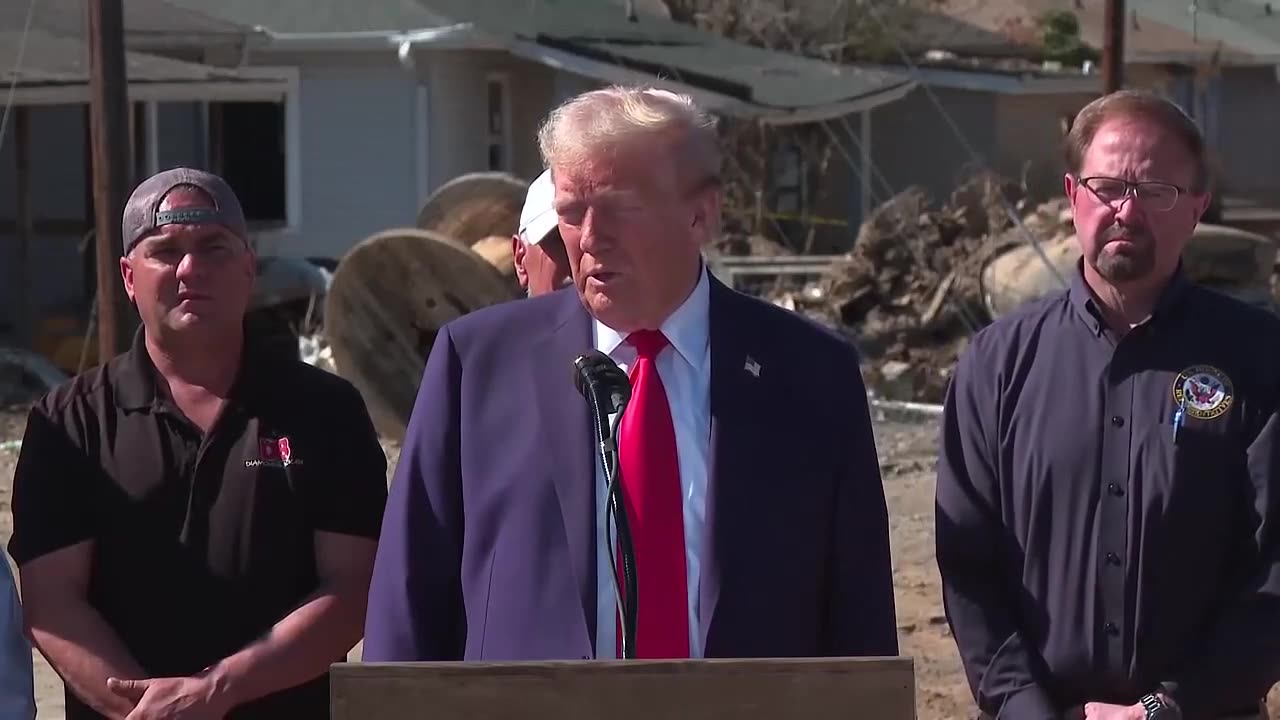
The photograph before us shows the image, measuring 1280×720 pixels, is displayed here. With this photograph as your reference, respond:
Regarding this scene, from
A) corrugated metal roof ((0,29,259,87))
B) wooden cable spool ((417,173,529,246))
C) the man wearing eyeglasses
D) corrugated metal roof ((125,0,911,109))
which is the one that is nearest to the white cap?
the man wearing eyeglasses

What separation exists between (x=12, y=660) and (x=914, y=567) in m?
6.63

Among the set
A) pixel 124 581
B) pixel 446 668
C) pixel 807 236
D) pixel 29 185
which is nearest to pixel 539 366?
pixel 446 668

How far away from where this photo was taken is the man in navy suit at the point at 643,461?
3.33m

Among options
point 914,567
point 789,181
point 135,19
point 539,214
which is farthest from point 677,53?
point 539,214

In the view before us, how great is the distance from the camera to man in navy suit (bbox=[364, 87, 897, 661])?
3330mm

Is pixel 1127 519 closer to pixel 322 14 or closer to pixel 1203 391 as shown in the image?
pixel 1203 391

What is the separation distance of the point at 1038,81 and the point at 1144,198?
2331 centimetres

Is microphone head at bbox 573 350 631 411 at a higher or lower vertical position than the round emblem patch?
higher

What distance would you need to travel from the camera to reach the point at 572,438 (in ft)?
11.1

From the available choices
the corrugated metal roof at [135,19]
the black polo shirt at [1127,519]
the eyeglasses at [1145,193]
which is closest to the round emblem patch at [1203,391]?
the black polo shirt at [1127,519]

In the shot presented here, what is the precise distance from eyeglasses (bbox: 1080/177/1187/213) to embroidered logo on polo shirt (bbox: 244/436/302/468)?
5.81 ft

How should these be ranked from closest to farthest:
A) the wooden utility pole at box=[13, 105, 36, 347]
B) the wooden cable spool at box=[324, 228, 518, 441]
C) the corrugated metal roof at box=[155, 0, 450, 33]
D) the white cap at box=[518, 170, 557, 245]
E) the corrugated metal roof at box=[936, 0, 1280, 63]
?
the white cap at box=[518, 170, 557, 245], the wooden cable spool at box=[324, 228, 518, 441], the wooden utility pole at box=[13, 105, 36, 347], the corrugated metal roof at box=[155, 0, 450, 33], the corrugated metal roof at box=[936, 0, 1280, 63]

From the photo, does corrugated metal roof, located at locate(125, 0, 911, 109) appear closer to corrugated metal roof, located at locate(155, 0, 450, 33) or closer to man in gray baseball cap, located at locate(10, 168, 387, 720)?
corrugated metal roof, located at locate(155, 0, 450, 33)

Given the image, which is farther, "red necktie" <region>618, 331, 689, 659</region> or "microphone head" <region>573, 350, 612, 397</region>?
"red necktie" <region>618, 331, 689, 659</region>
